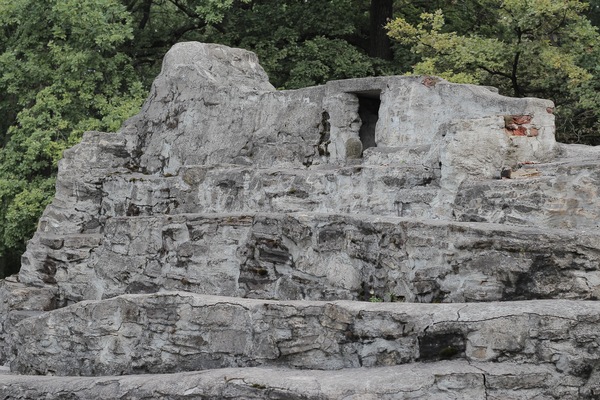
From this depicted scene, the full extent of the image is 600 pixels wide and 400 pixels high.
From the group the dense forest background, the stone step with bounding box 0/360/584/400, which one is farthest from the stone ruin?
the dense forest background

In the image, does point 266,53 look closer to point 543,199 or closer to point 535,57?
point 535,57

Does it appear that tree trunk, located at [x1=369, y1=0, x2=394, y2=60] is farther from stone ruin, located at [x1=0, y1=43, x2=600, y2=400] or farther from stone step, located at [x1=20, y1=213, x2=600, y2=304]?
stone step, located at [x1=20, y1=213, x2=600, y2=304]

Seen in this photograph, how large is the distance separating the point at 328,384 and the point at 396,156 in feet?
13.0

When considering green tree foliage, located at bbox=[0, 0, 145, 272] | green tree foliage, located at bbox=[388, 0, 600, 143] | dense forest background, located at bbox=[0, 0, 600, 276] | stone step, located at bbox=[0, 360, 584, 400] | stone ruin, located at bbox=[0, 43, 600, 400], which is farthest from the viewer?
green tree foliage, located at bbox=[0, 0, 145, 272]

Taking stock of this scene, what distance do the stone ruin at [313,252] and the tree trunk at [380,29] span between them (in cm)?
602

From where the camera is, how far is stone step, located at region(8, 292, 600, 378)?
585cm

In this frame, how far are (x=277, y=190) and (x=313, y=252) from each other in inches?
83.1

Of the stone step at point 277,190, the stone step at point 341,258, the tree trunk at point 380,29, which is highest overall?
the tree trunk at point 380,29

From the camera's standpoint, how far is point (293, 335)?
679cm

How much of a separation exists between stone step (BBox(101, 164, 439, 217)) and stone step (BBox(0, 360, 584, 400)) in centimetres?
277

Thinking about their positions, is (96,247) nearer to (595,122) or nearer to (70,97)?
(70,97)

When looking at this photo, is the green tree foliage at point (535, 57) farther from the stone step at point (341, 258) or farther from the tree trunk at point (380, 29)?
the stone step at point (341, 258)

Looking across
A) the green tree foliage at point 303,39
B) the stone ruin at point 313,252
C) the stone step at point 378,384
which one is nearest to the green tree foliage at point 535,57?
the green tree foliage at point 303,39

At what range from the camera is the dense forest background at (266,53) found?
1443cm
